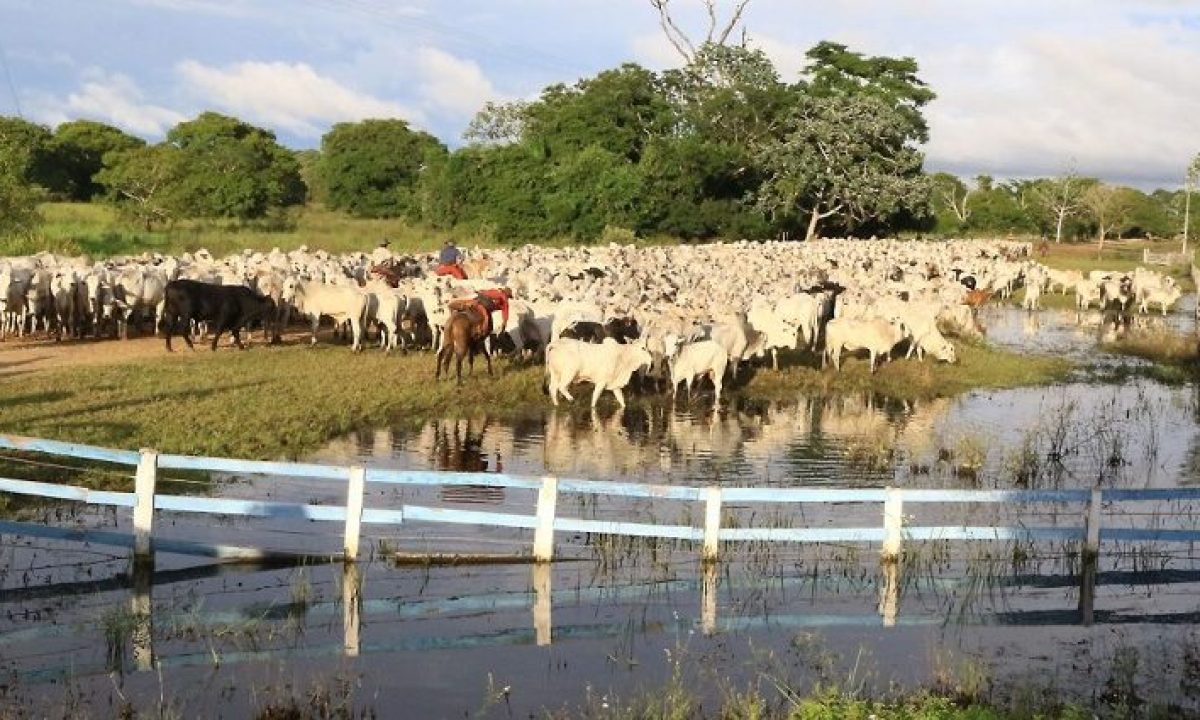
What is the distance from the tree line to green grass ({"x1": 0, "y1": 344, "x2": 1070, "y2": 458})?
3678cm

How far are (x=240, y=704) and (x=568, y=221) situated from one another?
183 ft

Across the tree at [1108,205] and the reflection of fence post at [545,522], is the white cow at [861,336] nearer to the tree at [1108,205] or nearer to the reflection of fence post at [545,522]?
the reflection of fence post at [545,522]

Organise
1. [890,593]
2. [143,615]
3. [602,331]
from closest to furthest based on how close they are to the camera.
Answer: [143,615] < [890,593] < [602,331]

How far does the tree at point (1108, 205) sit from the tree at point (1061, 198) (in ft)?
4.17

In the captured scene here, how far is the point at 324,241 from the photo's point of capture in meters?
56.0

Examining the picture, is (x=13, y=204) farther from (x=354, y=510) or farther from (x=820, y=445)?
(x=354, y=510)

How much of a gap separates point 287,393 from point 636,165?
47.7 metres

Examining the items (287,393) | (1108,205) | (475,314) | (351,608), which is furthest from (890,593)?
(1108,205)

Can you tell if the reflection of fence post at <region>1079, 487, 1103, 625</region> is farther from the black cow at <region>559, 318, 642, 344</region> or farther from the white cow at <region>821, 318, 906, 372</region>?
the white cow at <region>821, 318, 906, 372</region>

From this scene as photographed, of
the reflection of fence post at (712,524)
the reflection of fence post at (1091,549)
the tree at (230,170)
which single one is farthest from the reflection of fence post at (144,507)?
the tree at (230,170)

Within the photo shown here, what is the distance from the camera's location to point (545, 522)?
41.6 ft

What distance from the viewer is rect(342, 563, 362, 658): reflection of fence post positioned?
10781 mm

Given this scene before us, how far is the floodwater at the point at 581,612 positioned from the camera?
984cm

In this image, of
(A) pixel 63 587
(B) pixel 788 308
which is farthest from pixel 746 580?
(B) pixel 788 308
